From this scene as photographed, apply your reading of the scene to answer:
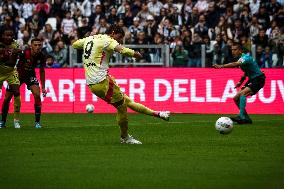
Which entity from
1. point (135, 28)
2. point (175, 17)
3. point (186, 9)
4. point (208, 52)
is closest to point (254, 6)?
point (186, 9)

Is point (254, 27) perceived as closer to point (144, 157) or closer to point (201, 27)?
point (201, 27)

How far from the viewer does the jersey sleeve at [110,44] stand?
15.9 metres

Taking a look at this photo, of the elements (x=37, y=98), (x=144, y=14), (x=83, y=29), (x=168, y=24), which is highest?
(x=144, y=14)

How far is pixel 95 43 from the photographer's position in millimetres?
16219

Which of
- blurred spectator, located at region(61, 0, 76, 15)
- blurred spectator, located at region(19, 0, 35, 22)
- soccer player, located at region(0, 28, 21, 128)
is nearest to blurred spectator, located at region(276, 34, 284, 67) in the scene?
blurred spectator, located at region(61, 0, 76, 15)

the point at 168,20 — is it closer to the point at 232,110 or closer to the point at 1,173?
the point at 232,110

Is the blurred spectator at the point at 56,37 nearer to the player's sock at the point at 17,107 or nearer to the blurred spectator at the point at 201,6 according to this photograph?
the blurred spectator at the point at 201,6

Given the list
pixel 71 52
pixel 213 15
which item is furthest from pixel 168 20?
pixel 71 52

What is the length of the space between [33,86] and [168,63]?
893 cm

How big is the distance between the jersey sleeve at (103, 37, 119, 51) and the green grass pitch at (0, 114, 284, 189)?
6.00 feet

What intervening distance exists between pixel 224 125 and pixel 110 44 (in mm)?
3552

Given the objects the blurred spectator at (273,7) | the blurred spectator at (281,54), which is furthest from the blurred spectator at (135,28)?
the blurred spectator at (281,54)

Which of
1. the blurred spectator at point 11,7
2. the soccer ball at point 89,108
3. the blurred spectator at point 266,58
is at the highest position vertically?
the blurred spectator at point 11,7

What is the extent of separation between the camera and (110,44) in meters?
16.0
